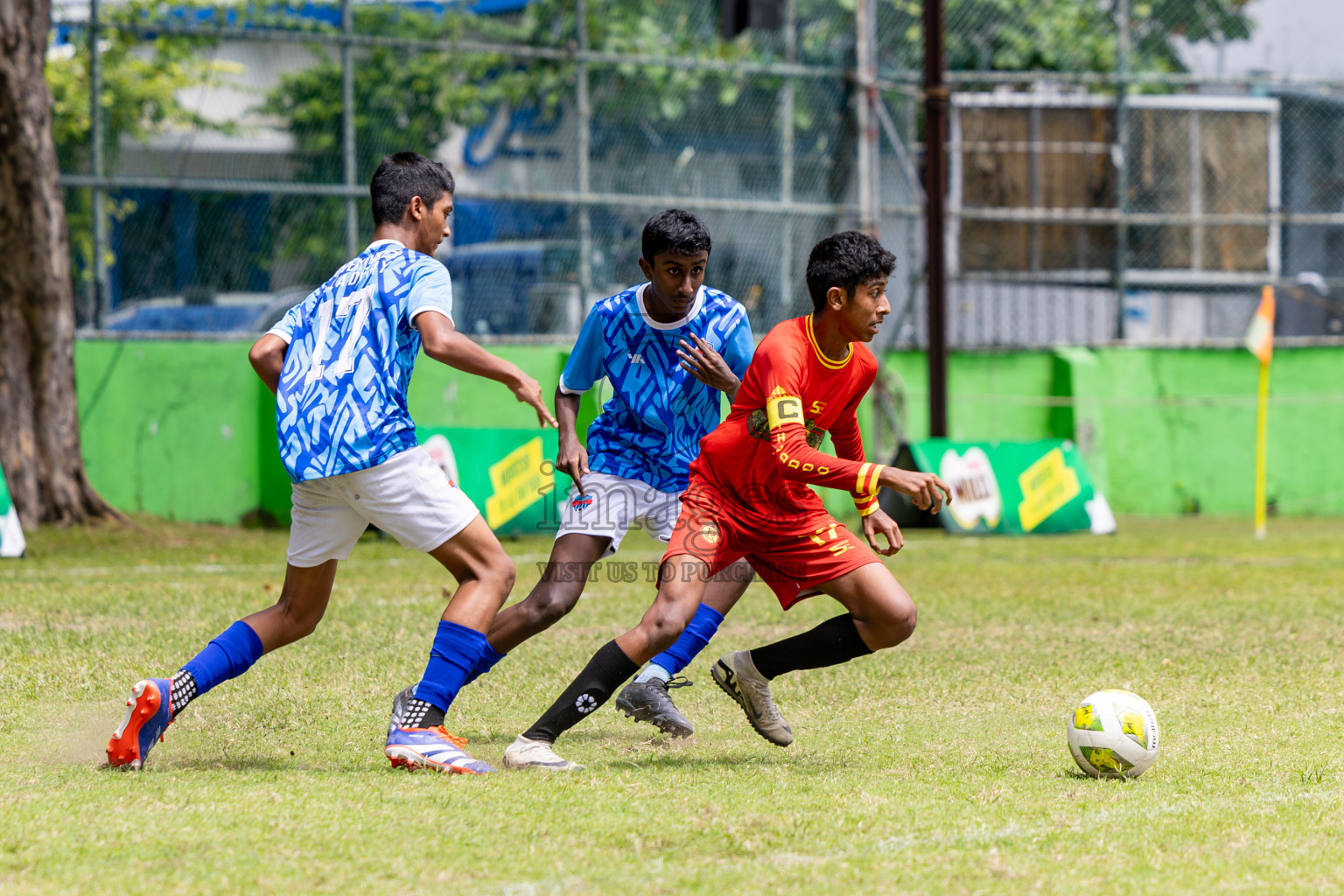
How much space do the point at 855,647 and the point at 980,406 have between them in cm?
1215

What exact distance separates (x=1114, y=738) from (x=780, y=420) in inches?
56.4

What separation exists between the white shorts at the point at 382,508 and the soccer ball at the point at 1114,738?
2.04m

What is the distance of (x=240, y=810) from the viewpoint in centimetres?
396

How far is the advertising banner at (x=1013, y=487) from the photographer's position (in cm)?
1393

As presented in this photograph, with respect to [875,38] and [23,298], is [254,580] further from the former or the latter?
[875,38]

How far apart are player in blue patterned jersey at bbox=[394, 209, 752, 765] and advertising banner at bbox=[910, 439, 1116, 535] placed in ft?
27.6

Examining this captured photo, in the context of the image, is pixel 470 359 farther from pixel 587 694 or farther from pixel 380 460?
pixel 587 694

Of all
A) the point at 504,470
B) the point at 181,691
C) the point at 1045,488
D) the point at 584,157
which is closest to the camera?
the point at 181,691

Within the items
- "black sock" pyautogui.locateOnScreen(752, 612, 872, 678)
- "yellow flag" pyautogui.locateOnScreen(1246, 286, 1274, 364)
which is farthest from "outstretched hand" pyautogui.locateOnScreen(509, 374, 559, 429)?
"yellow flag" pyautogui.locateOnScreen(1246, 286, 1274, 364)

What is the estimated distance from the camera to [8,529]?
10781 millimetres

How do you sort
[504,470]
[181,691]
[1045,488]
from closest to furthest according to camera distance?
[181,691] → [504,470] → [1045,488]

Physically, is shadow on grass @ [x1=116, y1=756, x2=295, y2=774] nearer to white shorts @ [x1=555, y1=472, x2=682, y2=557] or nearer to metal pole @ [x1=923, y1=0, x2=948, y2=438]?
white shorts @ [x1=555, y1=472, x2=682, y2=557]

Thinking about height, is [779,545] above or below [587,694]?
above

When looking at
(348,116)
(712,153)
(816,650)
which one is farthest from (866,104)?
(816,650)
